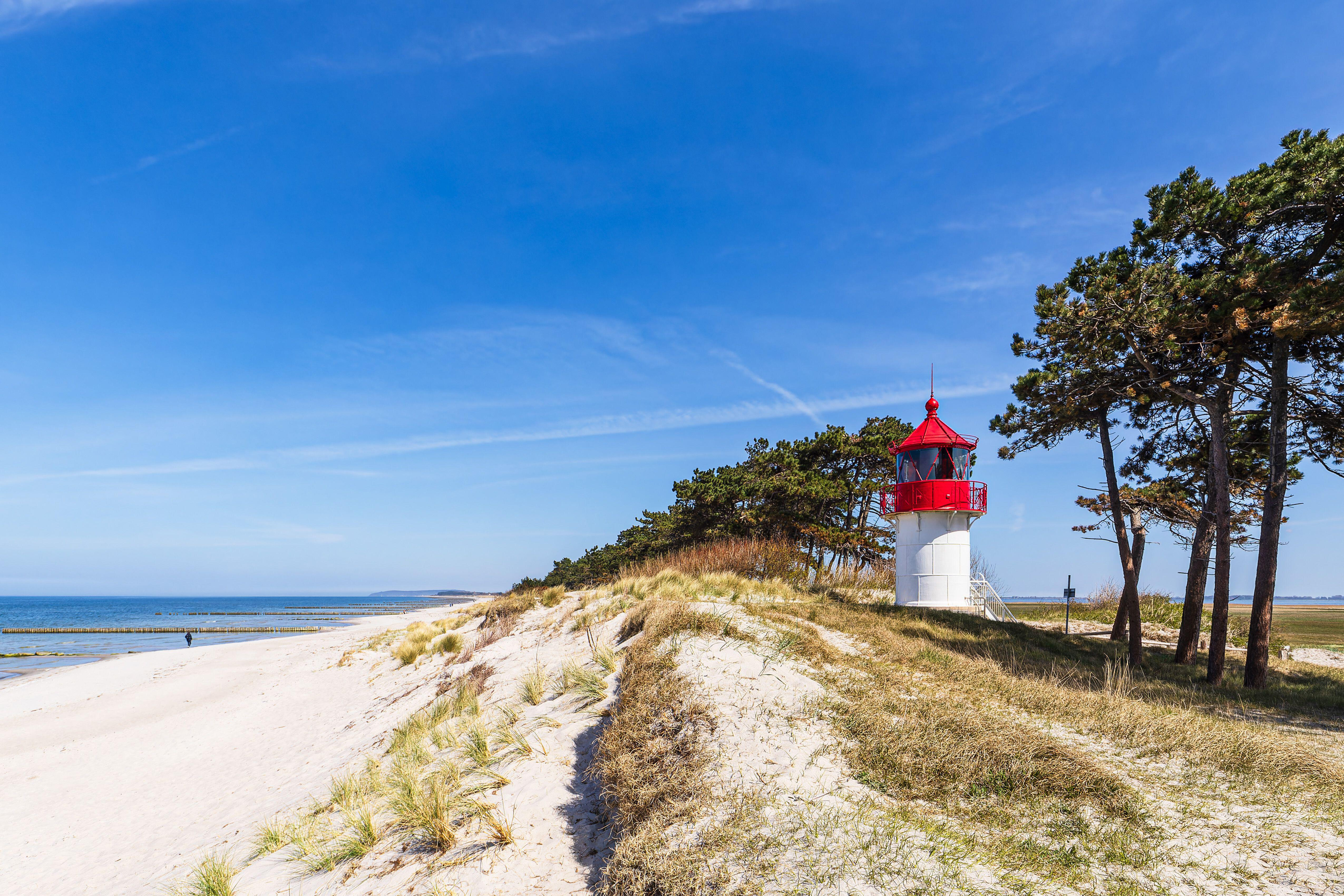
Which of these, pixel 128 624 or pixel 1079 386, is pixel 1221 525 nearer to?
pixel 1079 386

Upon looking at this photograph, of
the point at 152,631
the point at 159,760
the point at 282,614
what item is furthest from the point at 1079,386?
the point at 282,614

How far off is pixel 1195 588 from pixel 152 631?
79748mm

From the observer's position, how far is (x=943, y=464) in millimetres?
18406

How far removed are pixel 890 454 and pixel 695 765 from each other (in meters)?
23.4

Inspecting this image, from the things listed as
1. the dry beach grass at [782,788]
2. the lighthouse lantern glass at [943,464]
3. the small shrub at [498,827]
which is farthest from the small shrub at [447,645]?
the lighthouse lantern glass at [943,464]

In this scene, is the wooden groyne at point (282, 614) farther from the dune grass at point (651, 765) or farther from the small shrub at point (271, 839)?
the dune grass at point (651, 765)

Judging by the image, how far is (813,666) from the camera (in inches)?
336

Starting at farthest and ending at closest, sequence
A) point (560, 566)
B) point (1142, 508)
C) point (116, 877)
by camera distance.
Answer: point (560, 566) < point (1142, 508) < point (116, 877)

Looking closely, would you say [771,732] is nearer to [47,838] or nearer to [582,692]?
[582,692]

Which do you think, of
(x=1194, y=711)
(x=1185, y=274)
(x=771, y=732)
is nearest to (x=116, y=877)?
(x=771, y=732)

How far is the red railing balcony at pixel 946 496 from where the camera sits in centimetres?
1781

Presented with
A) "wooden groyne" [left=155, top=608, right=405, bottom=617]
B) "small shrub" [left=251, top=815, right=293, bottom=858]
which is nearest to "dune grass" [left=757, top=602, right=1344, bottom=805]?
"small shrub" [left=251, top=815, right=293, bottom=858]

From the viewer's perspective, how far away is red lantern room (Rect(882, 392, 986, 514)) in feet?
58.7

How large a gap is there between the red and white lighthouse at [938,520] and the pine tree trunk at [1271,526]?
241 inches
